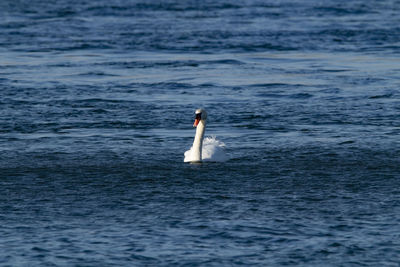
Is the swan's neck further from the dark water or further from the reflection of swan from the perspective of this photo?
the dark water

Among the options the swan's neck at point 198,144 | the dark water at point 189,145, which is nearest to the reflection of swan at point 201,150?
the swan's neck at point 198,144

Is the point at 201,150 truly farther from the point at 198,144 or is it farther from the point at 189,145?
the point at 189,145

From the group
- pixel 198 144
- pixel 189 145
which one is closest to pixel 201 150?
pixel 198 144

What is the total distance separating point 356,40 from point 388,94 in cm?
1113

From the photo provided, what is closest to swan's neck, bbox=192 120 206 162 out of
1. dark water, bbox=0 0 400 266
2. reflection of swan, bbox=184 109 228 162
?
reflection of swan, bbox=184 109 228 162

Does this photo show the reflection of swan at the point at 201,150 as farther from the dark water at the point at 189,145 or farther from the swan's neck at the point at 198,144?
the dark water at the point at 189,145

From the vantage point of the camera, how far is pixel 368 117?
655 inches

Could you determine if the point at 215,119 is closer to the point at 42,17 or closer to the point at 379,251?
the point at 379,251

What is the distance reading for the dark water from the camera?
9.22 metres

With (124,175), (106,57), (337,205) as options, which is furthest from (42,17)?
(337,205)

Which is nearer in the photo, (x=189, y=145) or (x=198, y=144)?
(x=198, y=144)

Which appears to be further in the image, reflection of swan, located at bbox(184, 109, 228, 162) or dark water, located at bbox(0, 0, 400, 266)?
reflection of swan, located at bbox(184, 109, 228, 162)

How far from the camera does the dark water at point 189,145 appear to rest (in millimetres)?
9219

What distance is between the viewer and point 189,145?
14.6m
